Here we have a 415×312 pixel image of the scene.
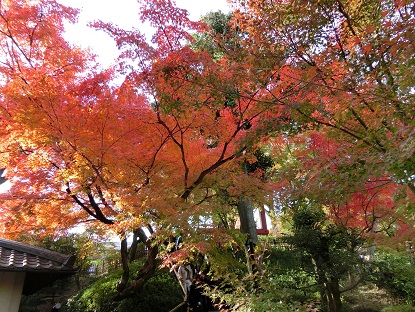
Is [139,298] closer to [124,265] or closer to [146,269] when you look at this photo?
[124,265]

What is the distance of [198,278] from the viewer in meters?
7.74

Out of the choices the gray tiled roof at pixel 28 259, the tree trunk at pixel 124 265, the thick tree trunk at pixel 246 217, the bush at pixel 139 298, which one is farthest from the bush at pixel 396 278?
the gray tiled roof at pixel 28 259

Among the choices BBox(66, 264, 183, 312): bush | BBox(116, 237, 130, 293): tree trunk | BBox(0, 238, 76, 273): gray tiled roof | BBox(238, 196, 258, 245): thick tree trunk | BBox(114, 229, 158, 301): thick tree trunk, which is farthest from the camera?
BBox(238, 196, 258, 245): thick tree trunk

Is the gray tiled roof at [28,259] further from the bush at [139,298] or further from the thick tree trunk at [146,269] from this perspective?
the bush at [139,298]

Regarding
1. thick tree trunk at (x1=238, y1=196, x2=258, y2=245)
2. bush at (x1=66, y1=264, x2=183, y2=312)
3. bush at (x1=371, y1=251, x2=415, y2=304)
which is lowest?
bush at (x1=371, y1=251, x2=415, y2=304)

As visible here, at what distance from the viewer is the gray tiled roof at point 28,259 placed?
5.13 m

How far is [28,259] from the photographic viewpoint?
5777mm

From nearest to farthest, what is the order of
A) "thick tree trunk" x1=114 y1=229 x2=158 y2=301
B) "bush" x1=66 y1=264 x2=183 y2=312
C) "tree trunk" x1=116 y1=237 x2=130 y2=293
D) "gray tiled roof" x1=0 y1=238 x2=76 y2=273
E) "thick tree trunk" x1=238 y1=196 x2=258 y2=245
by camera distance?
"gray tiled roof" x1=0 y1=238 x2=76 y2=273
"thick tree trunk" x1=114 y1=229 x2=158 y2=301
"tree trunk" x1=116 y1=237 x2=130 y2=293
"bush" x1=66 y1=264 x2=183 y2=312
"thick tree trunk" x1=238 y1=196 x2=258 y2=245

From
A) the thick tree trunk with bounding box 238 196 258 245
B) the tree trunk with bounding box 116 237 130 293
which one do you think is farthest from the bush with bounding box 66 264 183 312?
the thick tree trunk with bounding box 238 196 258 245

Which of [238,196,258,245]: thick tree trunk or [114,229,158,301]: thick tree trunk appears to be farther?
[238,196,258,245]: thick tree trunk

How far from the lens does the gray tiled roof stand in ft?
16.8

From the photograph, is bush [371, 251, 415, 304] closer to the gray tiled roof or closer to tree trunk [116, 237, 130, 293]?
tree trunk [116, 237, 130, 293]

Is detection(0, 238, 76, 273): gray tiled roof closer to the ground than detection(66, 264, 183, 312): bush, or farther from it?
farther from it

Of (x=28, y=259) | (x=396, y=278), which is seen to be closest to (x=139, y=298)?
(x=28, y=259)
